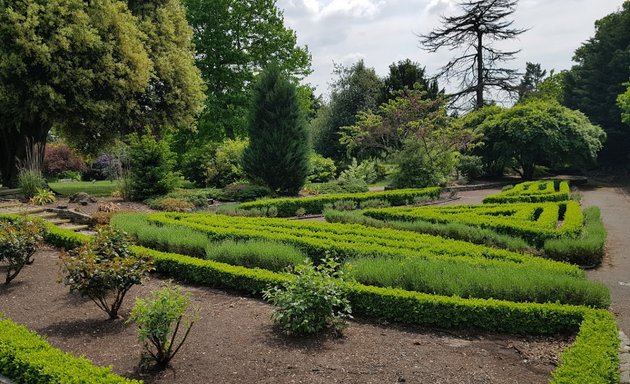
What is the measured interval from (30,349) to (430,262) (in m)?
4.89

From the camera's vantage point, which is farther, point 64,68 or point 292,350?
point 64,68

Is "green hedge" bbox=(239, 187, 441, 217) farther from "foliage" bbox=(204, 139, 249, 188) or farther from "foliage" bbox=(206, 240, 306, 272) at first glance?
"foliage" bbox=(204, 139, 249, 188)

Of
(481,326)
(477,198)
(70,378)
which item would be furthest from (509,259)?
(477,198)

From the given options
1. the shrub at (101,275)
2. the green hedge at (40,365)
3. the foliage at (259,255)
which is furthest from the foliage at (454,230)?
the green hedge at (40,365)

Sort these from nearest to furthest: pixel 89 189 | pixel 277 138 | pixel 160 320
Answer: pixel 160 320, pixel 277 138, pixel 89 189

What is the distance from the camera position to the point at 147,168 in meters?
15.2

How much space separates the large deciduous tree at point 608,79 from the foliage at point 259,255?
1189 inches

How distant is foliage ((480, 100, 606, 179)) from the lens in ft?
76.4

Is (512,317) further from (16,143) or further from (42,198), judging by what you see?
(16,143)

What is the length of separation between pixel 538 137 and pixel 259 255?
20.0 meters

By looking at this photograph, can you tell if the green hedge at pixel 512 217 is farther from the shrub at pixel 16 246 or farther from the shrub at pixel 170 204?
the shrub at pixel 16 246

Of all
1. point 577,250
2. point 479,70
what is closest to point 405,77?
point 479,70

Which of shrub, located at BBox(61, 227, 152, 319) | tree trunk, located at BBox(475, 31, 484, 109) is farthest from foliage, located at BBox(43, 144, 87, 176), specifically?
shrub, located at BBox(61, 227, 152, 319)

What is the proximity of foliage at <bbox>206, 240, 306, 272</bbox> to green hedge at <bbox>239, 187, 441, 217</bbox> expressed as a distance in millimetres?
5957
